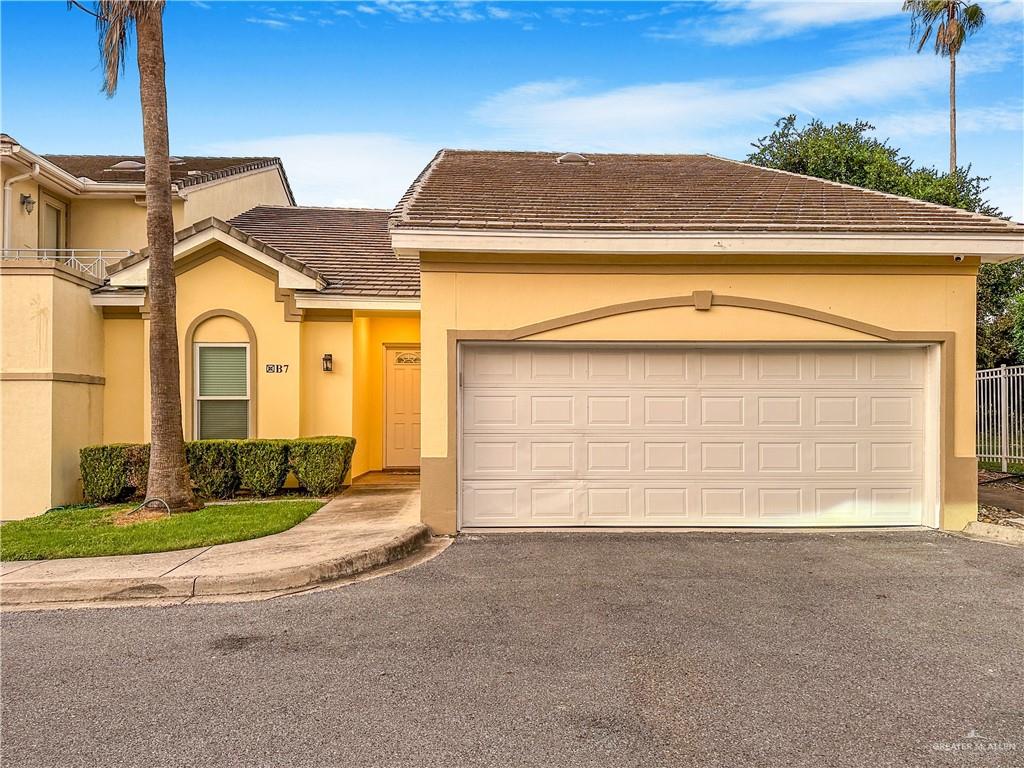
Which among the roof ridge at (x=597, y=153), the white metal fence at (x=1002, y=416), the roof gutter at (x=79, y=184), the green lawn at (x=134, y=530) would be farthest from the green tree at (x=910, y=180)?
the roof gutter at (x=79, y=184)

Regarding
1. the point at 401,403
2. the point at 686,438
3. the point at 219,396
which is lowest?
the point at 686,438

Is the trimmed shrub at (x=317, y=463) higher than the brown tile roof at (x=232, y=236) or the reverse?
the reverse

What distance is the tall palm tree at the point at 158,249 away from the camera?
8.86 metres

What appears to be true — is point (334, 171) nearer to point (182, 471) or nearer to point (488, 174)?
point (488, 174)

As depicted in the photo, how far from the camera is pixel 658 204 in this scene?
9141mm

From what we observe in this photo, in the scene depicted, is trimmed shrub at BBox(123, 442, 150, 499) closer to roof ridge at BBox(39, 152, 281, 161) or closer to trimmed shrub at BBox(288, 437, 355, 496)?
trimmed shrub at BBox(288, 437, 355, 496)

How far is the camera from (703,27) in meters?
13.1

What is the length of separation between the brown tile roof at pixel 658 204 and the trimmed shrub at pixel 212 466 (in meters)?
4.56

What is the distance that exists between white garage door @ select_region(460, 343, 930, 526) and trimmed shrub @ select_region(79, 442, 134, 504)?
220 inches

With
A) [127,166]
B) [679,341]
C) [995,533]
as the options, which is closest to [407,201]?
[679,341]

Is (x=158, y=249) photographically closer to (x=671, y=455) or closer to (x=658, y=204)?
(x=658, y=204)

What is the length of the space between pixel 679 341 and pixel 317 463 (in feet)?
18.9

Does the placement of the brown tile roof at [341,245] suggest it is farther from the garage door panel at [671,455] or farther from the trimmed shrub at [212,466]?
the garage door panel at [671,455]

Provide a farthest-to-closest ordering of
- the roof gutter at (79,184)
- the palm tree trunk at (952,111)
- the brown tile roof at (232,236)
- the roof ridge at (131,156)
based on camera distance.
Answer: the palm tree trunk at (952,111) < the roof ridge at (131,156) < the roof gutter at (79,184) < the brown tile roof at (232,236)
